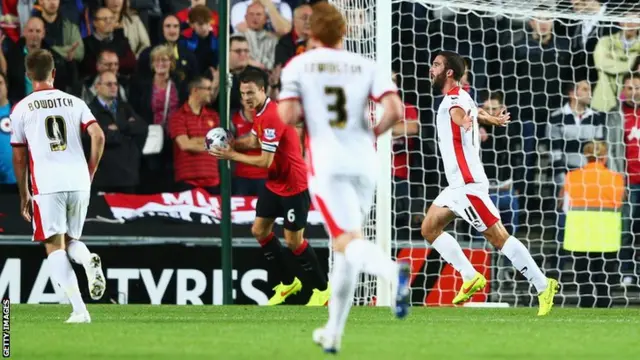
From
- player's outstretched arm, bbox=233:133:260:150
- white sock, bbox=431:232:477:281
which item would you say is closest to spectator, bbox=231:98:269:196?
player's outstretched arm, bbox=233:133:260:150

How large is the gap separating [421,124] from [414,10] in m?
1.29

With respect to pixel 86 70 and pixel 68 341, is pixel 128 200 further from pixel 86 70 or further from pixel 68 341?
pixel 68 341

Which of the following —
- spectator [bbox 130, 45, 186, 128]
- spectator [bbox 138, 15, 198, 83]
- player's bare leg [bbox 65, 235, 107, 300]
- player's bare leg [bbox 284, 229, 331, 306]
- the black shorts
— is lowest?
player's bare leg [bbox 284, 229, 331, 306]

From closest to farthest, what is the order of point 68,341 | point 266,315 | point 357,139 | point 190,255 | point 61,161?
point 357,139
point 68,341
point 61,161
point 266,315
point 190,255

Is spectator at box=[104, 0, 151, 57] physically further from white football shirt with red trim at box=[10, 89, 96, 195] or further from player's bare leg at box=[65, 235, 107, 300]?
player's bare leg at box=[65, 235, 107, 300]

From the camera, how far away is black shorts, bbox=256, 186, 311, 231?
12.7 m

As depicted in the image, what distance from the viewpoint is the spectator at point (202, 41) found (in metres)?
15.3

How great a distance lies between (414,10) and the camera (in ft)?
50.2

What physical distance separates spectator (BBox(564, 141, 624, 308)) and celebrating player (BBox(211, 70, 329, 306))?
2991 mm

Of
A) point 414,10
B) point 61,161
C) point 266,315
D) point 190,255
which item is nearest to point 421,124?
point 414,10

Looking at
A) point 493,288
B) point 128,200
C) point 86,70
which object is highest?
point 86,70

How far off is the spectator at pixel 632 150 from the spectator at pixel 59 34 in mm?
6106

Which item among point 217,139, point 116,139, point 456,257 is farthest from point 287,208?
point 116,139

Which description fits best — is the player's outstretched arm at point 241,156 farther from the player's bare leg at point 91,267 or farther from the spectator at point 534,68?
the spectator at point 534,68
